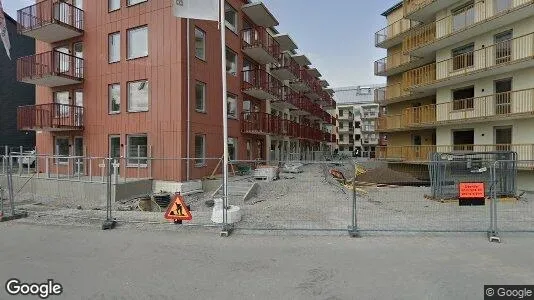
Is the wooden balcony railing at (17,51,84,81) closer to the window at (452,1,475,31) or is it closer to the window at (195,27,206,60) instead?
the window at (195,27,206,60)

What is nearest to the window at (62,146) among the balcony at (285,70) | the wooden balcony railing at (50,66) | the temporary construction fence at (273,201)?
the temporary construction fence at (273,201)

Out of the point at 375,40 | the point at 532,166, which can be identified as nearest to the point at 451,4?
the point at 375,40

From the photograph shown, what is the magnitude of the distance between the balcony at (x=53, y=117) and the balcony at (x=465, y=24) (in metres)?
22.6

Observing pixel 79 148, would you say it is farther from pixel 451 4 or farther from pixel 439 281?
pixel 451 4

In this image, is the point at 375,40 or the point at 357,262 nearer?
the point at 357,262

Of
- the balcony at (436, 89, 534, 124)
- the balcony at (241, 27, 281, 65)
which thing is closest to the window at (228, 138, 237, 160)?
the balcony at (241, 27, 281, 65)

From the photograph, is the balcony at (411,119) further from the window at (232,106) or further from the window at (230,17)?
→ the window at (230,17)

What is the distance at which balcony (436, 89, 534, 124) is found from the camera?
1680 cm

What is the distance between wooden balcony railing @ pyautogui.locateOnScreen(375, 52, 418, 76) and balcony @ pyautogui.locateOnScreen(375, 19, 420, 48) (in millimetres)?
1169

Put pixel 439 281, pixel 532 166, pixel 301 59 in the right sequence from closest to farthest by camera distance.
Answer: pixel 439 281 → pixel 532 166 → pixel 301 59

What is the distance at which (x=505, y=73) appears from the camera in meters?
18.3

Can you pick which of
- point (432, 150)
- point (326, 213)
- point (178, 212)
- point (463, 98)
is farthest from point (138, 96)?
point (463, 98)

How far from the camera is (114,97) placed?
17156mm

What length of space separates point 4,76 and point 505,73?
36.6 m
